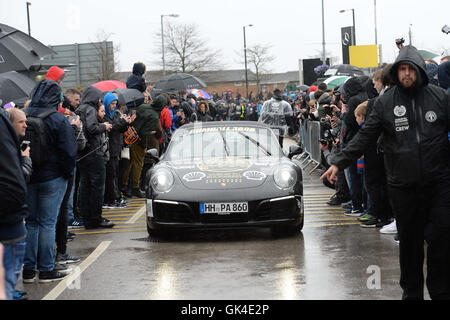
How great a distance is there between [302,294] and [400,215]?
1095 millimetres

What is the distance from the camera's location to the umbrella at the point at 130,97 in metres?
12.5

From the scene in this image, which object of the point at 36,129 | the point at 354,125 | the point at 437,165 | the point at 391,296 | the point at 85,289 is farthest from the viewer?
the point at 354,125

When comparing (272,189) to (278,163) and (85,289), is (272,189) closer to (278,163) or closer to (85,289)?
(278,163)

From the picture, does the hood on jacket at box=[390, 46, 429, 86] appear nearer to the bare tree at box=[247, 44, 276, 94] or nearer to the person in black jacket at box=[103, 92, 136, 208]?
the person in black jacket at box=[103, 92, 136, 208]

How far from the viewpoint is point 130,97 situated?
1266cm

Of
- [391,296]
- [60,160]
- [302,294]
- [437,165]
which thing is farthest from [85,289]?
[437,165]

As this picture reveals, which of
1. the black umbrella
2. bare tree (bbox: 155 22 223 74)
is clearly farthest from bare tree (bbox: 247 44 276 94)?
the black umbrella

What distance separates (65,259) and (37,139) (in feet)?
5.22

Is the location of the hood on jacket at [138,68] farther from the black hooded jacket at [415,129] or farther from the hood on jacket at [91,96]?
the black hooded jacket at [415,129]

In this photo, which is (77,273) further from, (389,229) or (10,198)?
(389,229)

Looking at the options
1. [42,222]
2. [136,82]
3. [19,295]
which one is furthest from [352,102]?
[19,295]

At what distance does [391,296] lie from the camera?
5664 millimetres

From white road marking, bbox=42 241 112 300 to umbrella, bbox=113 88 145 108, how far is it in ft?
13.7

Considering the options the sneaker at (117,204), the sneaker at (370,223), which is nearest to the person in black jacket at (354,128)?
the sneaker at (370,223)
